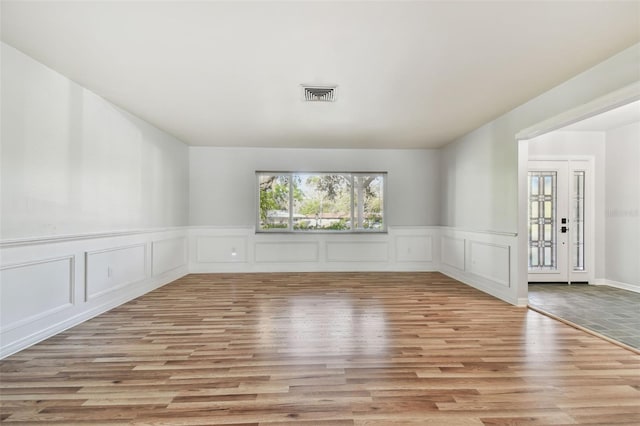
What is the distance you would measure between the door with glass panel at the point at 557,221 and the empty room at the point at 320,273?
34 millimetres

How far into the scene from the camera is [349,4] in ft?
6.07

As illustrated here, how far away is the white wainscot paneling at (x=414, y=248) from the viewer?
6.05m

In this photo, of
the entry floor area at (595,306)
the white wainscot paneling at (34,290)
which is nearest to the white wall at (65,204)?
the white wainscot paneling at (34,290)

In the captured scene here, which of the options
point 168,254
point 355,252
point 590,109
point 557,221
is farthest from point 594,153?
point 168,254

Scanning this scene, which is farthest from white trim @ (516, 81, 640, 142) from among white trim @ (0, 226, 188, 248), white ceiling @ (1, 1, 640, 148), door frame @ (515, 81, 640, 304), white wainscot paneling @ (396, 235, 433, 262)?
white trim @ (0, 226, 188, 248)

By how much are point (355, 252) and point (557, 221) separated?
3.52 meters

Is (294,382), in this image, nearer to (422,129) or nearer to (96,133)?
(96,133)

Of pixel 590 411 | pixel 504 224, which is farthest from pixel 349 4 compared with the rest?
pixel 504 224

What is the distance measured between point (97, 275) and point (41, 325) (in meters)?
0.76

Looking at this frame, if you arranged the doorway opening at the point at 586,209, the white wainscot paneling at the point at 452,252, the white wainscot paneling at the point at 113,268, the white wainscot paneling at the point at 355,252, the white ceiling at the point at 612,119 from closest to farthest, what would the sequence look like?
the white wainscot paneling at the point at 113,268, the white ceiling at the point at 612,119, the doorway opening at the point at 586,209, the white wainscot paneling at the point at 452,252, the white wainscot paneling at the point at 355,252

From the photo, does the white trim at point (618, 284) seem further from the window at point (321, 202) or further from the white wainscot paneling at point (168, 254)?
the white wainscot paneling at point (168, 254)

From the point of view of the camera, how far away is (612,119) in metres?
4.26

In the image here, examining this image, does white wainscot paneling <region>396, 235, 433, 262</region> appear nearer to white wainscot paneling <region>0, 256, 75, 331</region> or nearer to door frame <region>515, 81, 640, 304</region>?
door frame <region>515, 81, 640, 304</region>

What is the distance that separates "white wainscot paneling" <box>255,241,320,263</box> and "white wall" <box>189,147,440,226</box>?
2.02 feet
